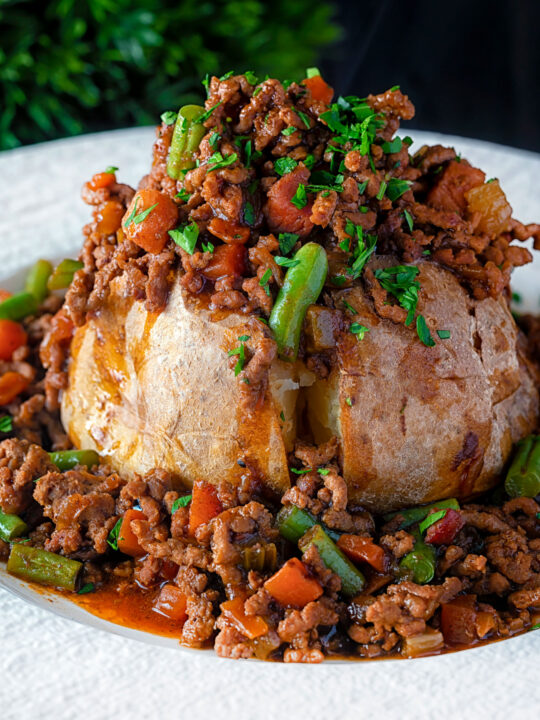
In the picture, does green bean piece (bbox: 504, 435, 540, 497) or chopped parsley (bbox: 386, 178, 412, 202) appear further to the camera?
green bean piece (bbox: 504, 435, 540, 497)

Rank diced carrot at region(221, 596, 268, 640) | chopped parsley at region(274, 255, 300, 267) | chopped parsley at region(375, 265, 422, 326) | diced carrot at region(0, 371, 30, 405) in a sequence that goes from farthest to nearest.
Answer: diced carrot at region(0, 371, 30, 405) → chopped parsley at region(375, 265, 422, 326) → chopped parsley at region(274, 255, 300, 267) → diced carrot at region(221, 596, 268, 640)

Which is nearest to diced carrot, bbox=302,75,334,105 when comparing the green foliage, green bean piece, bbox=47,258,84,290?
green bean piece, bbox=47,258,84,290

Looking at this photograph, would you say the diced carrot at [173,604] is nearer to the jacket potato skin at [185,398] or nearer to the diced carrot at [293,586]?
the diced carrot at [293,586]

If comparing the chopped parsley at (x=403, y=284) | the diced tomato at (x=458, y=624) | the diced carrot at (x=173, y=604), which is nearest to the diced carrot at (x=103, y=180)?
the chopped parsley at (x=403, y=284)

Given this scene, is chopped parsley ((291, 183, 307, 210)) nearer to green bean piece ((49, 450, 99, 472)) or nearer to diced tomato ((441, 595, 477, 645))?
green bean piece ((49, 450, 99, 472))

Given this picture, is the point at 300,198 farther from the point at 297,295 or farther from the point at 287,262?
the point at 297,295

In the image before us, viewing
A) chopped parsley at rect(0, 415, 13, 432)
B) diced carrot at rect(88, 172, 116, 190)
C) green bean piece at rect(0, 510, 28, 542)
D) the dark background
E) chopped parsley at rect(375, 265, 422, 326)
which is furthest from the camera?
the dark background

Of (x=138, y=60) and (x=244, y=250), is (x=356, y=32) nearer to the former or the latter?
(x=138, y=60)
